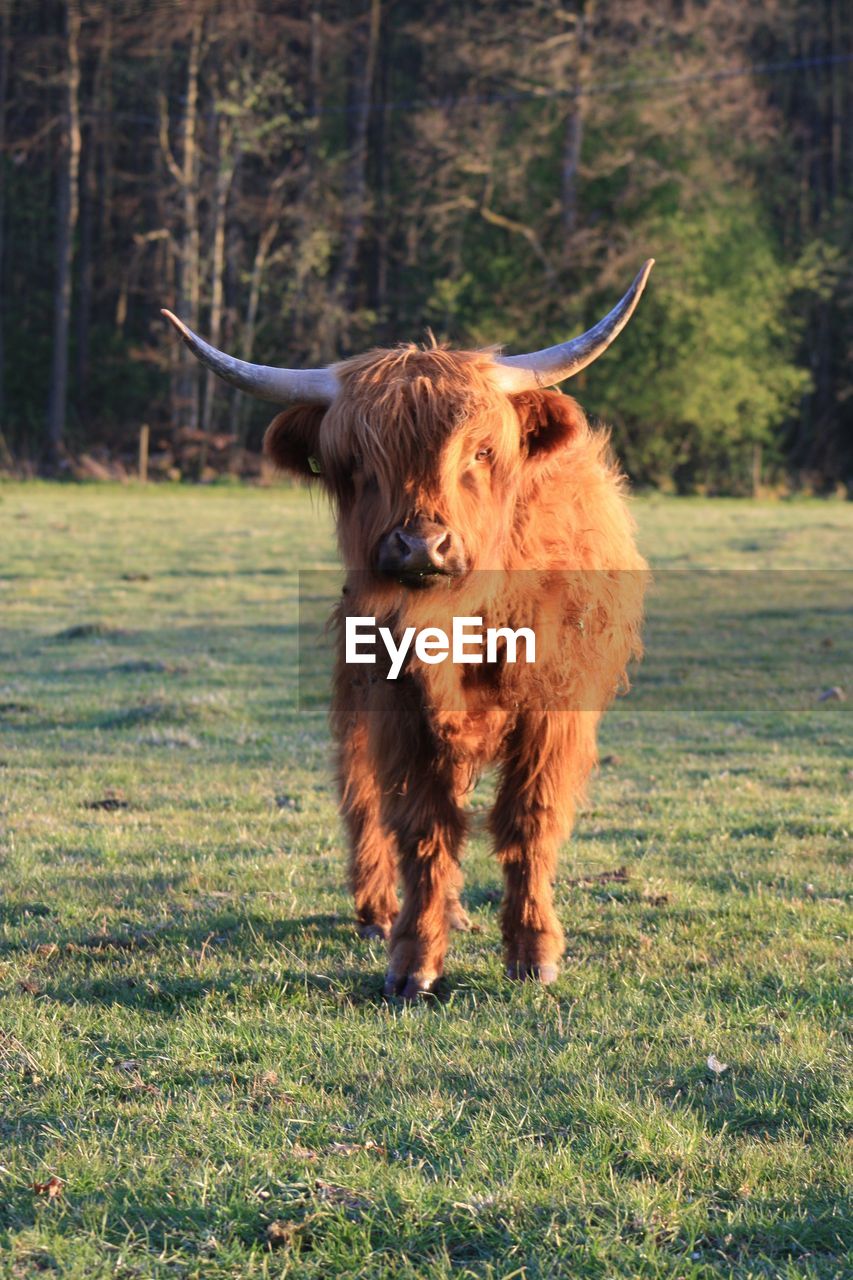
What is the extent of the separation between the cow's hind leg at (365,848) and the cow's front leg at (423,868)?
529mm

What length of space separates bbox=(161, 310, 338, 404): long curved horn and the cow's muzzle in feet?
2.20

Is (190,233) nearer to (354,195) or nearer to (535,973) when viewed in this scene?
(354,195)

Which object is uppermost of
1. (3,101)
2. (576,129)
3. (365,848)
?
(3,101)

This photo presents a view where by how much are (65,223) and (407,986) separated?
108 feet

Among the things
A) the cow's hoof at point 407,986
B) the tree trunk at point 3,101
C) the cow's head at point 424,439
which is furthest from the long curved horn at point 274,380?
the tree trunk at point 3,101

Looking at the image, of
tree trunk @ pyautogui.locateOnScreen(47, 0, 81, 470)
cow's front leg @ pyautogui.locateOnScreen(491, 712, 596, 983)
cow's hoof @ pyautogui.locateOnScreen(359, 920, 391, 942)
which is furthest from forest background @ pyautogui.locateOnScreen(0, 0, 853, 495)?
cow's front leg @ pyautogui.locateOnScreen(491, 712, 596, 983)

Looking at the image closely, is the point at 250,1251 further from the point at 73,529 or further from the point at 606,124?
the point at 606,124

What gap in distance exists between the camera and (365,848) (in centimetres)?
497

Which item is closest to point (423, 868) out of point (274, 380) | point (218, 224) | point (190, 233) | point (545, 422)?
point (545, 422)

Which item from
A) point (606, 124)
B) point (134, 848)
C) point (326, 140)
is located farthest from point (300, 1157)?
point (326, 140)

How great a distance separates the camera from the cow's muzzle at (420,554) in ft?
12.4

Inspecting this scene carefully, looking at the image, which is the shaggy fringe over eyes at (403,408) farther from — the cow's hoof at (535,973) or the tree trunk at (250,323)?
the tree trunk at (250,323)

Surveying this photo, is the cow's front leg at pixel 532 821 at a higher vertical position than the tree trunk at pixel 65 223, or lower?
lower

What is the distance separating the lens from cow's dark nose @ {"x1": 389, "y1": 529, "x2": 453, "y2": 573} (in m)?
3.77
